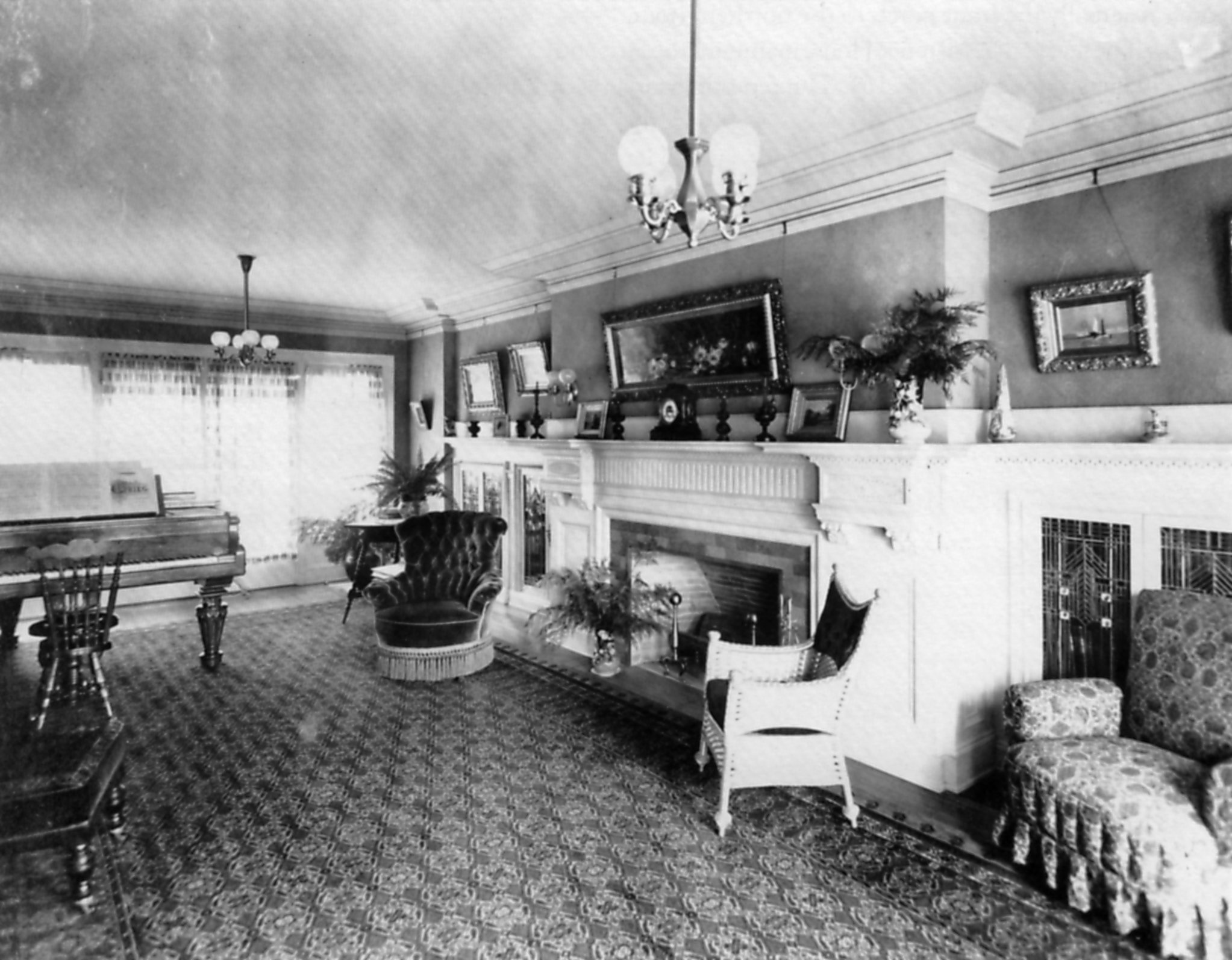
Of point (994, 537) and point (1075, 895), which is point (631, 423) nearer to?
point (994, 537)

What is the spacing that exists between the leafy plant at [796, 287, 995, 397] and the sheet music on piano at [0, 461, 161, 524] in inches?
176

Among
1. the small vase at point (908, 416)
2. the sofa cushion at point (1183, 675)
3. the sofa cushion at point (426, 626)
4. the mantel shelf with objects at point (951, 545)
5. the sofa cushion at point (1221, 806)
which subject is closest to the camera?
the sofa cushion at point (1221, 806)

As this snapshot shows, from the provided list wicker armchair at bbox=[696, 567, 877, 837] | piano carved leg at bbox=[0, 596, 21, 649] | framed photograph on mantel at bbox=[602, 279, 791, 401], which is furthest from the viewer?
piano carved leg at bbox=[0, 596, 21, 649]

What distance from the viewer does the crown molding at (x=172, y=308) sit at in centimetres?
652

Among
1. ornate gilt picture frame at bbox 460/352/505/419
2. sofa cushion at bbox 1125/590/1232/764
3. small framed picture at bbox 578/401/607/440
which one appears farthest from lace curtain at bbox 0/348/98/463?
sofa cushion at bbox 1125/590/1232/764

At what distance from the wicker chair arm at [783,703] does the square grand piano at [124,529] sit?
3759 millimetres

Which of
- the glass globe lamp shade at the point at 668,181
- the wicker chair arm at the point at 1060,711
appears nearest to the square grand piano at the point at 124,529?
the glass globe lamp shade at the point at 668,181

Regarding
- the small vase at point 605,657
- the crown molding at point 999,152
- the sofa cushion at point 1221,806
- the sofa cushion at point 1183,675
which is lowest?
the small vase at point 605,657

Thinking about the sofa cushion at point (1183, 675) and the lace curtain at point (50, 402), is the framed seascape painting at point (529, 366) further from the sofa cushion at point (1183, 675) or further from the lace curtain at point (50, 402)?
the sofa cushion at point (1183, 675)

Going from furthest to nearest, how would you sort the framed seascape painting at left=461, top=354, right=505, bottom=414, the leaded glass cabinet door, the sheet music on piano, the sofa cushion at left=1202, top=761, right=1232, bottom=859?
1. the framed seascape painting at left=461, top=354, right=505, bottom=414
2. the leaded glass cabinet door
3. the sheet music on piano
4. the sofa cushion at left=1202, top=761, right=1232, bottom=859

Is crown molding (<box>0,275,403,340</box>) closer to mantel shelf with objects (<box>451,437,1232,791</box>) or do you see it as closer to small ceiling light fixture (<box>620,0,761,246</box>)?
mantel shelf with objects (<box>451,437,1232,791</box>)

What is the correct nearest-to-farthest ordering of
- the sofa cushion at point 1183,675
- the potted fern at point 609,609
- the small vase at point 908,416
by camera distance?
the sofa cushion at point 1183,675, the small vase at point 908,416, the potted fern at point 609,609

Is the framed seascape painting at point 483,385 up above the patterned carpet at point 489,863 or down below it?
above

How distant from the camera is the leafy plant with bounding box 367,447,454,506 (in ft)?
26.7
